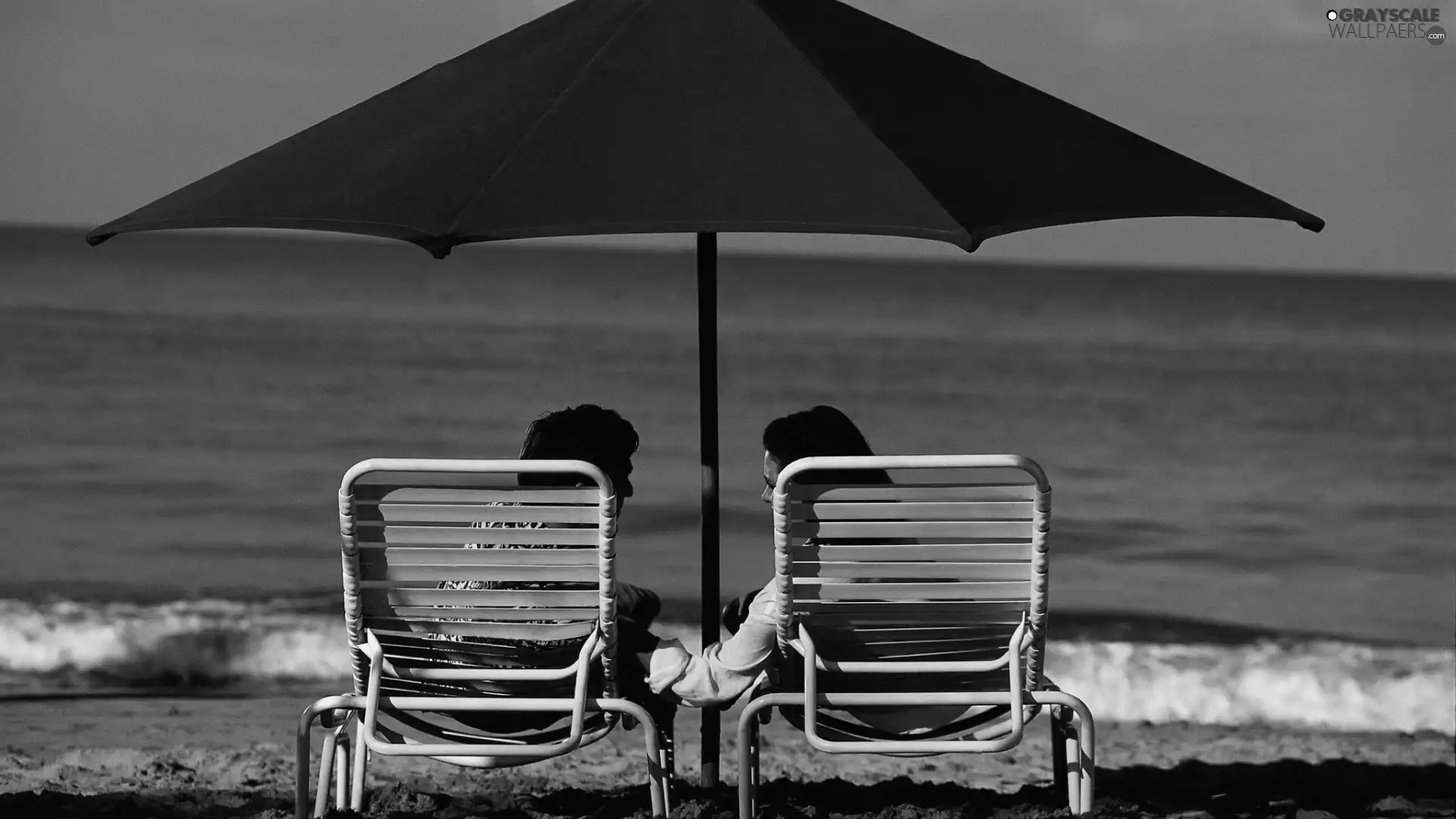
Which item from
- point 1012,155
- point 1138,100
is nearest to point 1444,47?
point 1138,100

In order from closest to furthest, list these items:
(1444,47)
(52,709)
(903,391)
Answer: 1. (52,709)
2. (903,391)
3. (1444,47)

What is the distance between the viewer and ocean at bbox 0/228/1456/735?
862 cm

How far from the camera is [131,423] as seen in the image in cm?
1784

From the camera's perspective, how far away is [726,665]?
10.2 feet

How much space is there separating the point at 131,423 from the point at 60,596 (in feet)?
27.0

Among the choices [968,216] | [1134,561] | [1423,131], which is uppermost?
[1423,131]

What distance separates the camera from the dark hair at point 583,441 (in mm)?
3307

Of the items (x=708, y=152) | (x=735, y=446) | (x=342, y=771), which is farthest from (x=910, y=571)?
(x=735, y=446)

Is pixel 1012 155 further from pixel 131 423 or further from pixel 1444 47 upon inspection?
pixel 1444 47

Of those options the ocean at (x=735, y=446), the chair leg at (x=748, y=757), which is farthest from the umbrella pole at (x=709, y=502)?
the ocean at (x=735, y=446)

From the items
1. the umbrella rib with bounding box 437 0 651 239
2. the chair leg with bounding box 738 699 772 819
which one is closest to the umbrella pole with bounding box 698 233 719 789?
the chair leg with bounding box 738 699 772 819

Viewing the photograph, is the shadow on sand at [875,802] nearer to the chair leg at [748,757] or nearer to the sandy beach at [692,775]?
the sandy beach at [692,775]

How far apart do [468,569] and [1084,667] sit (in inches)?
235

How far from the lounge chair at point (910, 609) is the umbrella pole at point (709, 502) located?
12.5 inches
